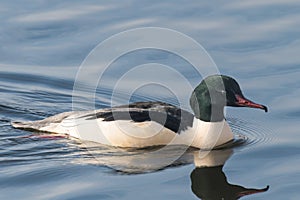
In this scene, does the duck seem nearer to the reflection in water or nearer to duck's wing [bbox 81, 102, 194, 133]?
duck's wing [bbox 81, 102, 194, 133]

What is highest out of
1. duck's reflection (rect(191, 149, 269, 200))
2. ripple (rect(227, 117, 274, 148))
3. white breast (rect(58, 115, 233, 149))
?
white breast (rect(58, 115, 233, 149))

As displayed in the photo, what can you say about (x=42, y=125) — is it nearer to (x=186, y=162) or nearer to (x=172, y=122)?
(x=172, y=122)

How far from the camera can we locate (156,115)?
11.9 metres

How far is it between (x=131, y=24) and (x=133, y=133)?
12.3ft

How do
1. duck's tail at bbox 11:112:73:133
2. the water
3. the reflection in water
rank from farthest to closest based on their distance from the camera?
1. duck's tail at bbox 11:112:73:133
2. the water
3. the reflection in water

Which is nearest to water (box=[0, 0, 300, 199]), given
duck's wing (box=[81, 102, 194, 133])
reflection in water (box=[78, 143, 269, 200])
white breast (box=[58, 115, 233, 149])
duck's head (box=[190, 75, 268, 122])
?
reflection in water (box=[78, 143, 269, 200])

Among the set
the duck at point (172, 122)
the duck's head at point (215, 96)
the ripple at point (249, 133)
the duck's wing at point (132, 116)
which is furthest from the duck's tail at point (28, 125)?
the ripple at point (249, 133)

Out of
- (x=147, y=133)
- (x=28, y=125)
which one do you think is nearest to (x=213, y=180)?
(x=147, y=133)

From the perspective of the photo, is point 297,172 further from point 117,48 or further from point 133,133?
point 117,48

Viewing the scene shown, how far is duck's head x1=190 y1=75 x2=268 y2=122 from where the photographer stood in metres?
12.0

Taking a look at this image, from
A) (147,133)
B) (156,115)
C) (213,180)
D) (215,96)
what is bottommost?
(213,180)

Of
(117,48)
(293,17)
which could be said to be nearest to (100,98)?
(117,48)

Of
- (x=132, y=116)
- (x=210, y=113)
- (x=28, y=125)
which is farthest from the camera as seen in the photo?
(x=28, y=125)

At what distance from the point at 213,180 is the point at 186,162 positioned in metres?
0.64
